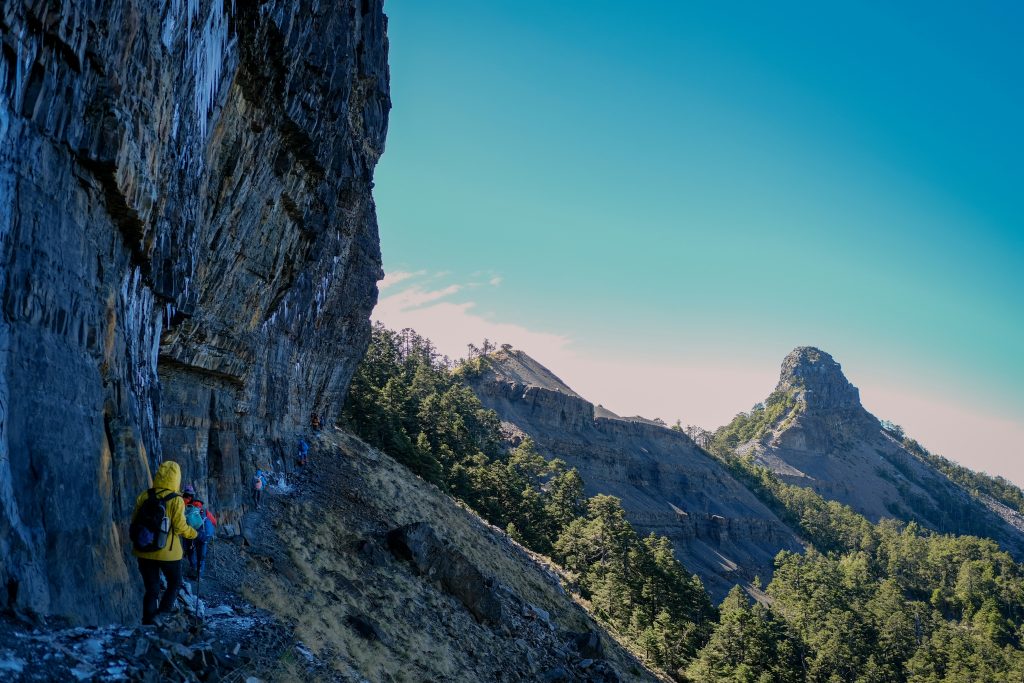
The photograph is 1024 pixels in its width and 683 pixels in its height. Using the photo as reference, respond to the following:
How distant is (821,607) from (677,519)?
4158 centimetres

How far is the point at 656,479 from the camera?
112500mm

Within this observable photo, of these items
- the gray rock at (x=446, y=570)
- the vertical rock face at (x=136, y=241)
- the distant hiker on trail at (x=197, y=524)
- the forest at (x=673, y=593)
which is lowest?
the forest at (x=673, y=593)

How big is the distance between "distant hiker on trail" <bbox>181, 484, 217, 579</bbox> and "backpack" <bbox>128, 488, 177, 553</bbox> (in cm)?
53

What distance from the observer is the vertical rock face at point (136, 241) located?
699 cm

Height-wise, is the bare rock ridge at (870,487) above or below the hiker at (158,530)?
above

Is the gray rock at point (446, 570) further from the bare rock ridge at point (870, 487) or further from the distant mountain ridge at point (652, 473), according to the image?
the bare rock ridge at point (870, 487)

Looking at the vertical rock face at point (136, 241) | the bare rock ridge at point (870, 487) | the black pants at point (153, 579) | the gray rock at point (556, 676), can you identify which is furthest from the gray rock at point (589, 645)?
the bare rock ridge at point (870, 487)

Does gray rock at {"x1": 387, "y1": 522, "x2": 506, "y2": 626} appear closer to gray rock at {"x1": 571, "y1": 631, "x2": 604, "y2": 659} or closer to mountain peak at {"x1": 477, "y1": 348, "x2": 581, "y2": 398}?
gray rock at {"x1": 571, "y1": 631, "x2": 604, "y2": 659}

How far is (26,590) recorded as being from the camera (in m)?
5.96

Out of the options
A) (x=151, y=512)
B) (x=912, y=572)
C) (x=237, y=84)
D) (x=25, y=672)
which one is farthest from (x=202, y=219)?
(x=912, y=572)

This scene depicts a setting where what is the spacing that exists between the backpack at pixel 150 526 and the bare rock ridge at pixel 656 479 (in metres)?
82.6

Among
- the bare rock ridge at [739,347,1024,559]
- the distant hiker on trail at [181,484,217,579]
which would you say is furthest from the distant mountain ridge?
the distant hiker on trail at [181,484,217,579]

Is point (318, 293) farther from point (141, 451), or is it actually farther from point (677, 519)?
point (677, 519)

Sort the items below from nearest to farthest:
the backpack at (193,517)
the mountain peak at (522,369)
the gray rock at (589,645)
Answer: the backpack at (193,517) → the gray rock at (589,645) → the mountain peak at (522,369)
